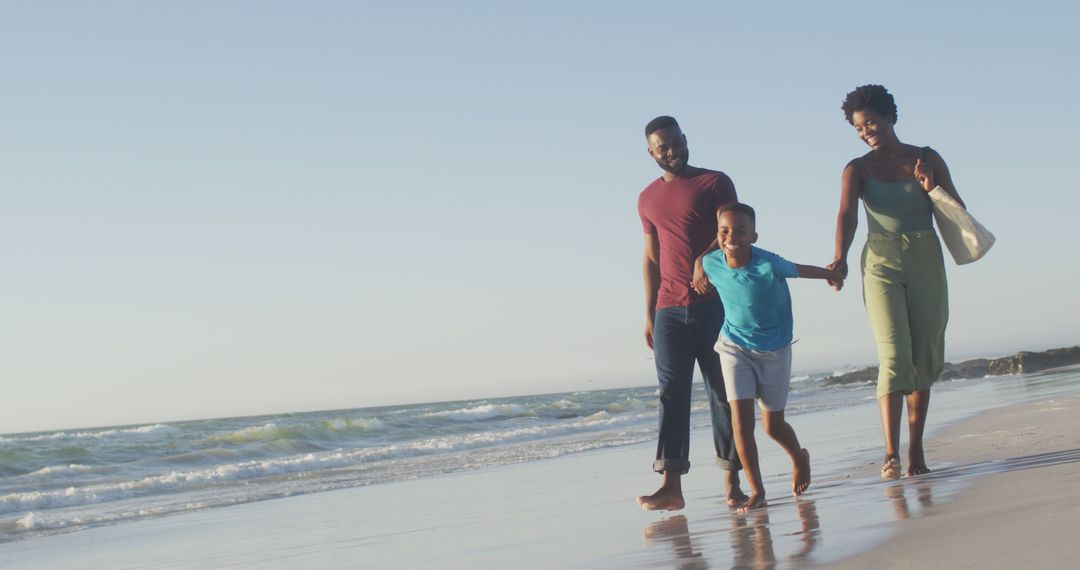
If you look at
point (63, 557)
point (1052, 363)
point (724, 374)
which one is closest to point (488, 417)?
point (1052, 363)

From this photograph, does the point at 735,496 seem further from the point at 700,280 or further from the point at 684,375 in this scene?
the point at 700,280

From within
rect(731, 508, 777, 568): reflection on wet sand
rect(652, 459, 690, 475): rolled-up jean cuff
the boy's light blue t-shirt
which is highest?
the boy's light blue t-shirt

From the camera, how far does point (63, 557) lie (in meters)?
6.61

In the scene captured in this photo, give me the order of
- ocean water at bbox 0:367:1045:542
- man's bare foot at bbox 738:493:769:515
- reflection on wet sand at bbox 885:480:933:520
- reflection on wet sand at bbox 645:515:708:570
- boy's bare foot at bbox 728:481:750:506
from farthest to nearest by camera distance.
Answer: ocean water at bbox 0:367:1045:542
boy's bare foot at bbox 728:481:750:506
man's bare foot at bbox 738:493:769:515
reflection on wet sand at bbox 885:480:933:520
reflection on wet sand at bbox 645:515:708:570

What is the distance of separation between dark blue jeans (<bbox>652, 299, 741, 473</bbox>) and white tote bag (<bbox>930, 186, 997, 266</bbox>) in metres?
1.12

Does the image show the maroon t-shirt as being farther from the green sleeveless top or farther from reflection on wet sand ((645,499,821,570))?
reflection on wet sand ((645,499,821,570))

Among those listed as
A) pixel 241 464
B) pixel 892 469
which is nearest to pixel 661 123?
pixel 892 469

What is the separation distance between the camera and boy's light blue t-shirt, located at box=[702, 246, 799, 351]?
457cm

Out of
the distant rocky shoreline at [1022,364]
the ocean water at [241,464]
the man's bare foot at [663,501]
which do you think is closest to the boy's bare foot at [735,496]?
the man's bare foot at [663,501]

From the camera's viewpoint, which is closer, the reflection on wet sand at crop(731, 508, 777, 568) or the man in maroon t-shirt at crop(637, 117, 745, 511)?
the reflection on wet sand at crop(731, 508, 777, 568)

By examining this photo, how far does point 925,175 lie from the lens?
17.0 feet

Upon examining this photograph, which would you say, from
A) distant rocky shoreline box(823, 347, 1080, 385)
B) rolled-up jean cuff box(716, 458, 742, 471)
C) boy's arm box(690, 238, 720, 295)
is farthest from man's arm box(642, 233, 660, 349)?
distant rocky shoreline box(823, 347, 1080, 385)

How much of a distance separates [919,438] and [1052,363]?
808 inches

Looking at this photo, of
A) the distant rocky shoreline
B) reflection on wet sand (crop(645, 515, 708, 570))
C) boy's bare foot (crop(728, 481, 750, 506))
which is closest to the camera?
reflection on wet sand (crop(645, 515, 708, 570))
